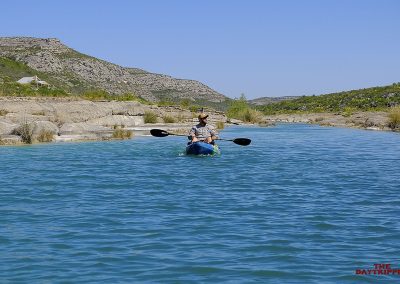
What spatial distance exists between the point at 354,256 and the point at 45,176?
462 inches

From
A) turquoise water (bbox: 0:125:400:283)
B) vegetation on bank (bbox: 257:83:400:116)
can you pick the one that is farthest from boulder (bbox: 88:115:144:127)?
vegetation on bank (bbox: 257:83:400:116)

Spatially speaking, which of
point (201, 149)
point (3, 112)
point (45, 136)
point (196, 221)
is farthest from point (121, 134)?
point (196, 221)

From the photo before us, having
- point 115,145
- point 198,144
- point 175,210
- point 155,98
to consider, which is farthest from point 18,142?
point 155,98

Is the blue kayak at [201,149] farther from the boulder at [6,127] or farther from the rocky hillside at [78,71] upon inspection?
the rocky hillside at [78,71]

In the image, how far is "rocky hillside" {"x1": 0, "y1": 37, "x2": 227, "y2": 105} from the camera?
9600 centimetres

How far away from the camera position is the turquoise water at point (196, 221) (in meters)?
8.54

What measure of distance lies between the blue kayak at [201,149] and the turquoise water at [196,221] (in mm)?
2044

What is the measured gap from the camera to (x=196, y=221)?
11.6 metres

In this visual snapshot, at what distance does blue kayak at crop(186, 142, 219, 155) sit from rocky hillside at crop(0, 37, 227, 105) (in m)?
63.2

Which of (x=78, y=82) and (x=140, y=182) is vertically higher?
(x=78, y=82)

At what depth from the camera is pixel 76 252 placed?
934cm

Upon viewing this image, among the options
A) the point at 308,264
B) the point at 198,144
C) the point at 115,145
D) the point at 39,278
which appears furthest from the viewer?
the point at 115,145

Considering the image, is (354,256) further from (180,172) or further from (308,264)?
(180,172)

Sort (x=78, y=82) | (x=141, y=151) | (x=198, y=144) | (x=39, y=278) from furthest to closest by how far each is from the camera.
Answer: (x=78, y=82)
(x=141, y=151)
(x=198, y=144)
(x=39, y=278)
